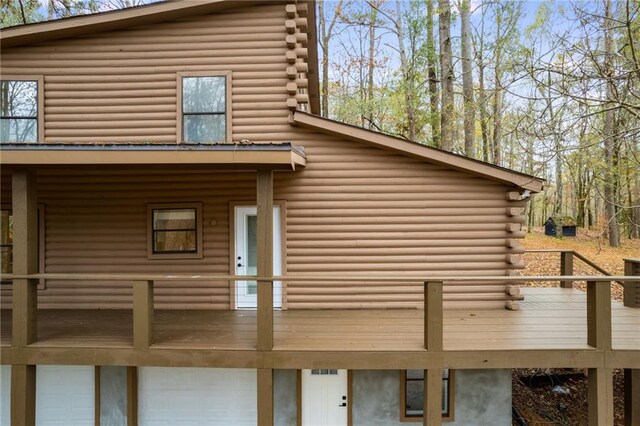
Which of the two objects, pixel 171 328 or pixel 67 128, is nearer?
pixel 171 328

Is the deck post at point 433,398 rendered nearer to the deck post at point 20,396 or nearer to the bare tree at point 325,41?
the deck post at point 20,396

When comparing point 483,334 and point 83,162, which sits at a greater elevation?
point 83,162

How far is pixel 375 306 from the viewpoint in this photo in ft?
20.7

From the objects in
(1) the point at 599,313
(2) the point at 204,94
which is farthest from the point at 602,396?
(2) the point at 204,94

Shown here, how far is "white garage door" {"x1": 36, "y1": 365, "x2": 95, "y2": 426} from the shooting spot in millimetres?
5398

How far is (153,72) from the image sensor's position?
21.2 feet

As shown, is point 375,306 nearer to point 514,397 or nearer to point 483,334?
point 483,334

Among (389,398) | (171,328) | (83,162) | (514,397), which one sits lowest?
(514,397)

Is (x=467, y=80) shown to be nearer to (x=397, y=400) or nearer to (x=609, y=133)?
(x=609, y=133)

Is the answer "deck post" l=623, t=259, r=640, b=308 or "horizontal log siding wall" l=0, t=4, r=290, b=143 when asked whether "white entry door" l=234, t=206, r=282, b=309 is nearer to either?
"horizontal log siding wall" l=0, t=4, r=290, b=143

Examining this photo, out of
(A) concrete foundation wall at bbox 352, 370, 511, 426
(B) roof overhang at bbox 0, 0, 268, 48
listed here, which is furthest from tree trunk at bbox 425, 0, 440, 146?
(A) concrete foundation wall at bbox 352, 370, 511, 426

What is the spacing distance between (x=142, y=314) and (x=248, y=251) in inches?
88.3

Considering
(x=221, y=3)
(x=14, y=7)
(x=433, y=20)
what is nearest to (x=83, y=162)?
(x=221, y=3)

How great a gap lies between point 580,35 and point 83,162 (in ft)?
28.9
